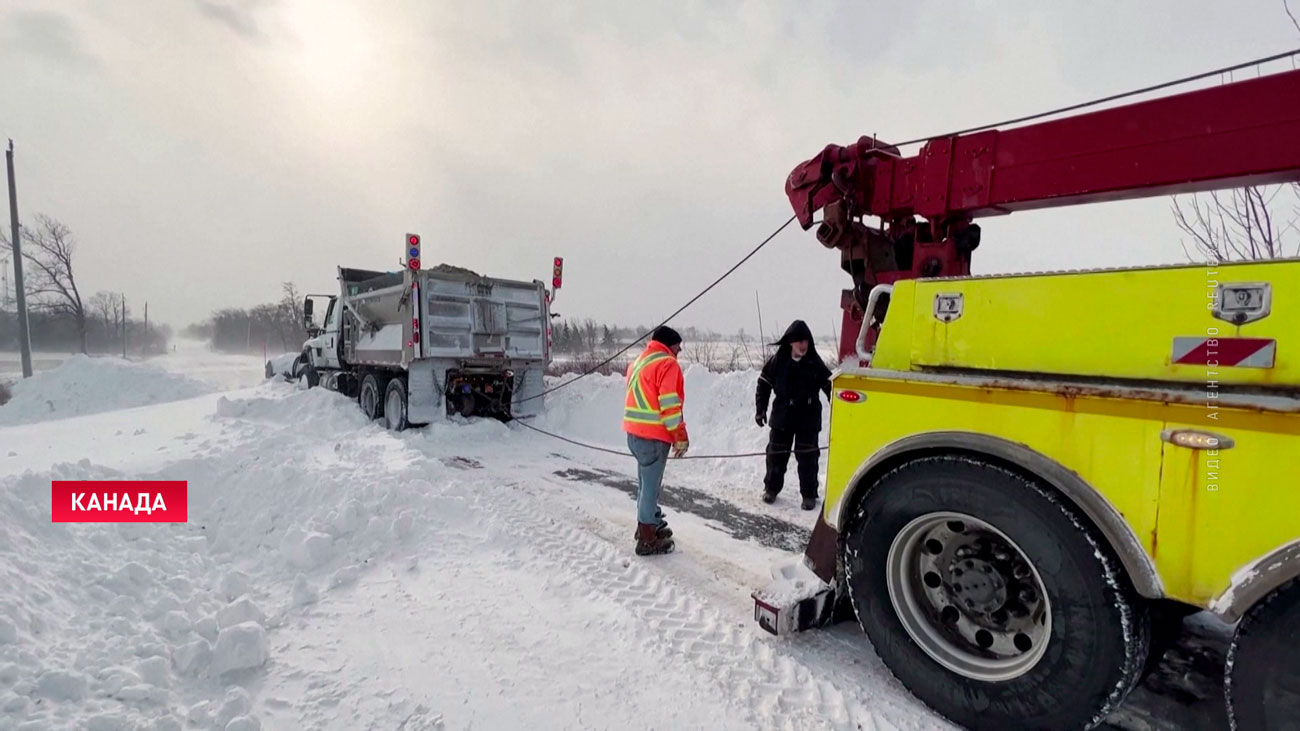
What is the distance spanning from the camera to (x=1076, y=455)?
2.04 metres

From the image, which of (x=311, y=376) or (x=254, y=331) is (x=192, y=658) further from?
(x=254, y=331)

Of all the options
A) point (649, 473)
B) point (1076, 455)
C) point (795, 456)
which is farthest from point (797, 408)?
point (1076, 455)

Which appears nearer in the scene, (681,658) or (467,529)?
(681,658)

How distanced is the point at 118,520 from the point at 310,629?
7.15ft

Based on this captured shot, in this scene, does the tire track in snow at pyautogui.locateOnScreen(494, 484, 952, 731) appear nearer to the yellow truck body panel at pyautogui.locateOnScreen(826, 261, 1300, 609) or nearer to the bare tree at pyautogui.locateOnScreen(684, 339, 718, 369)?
the yellow truck body panel at pyautogui.locateOnScreen(826, 261, 1300, 609)

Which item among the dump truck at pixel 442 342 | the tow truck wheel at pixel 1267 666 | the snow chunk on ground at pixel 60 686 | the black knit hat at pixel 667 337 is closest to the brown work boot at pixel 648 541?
the black knit hat at pixel 667 337

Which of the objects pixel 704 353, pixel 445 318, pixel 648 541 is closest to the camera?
pixel 648 541

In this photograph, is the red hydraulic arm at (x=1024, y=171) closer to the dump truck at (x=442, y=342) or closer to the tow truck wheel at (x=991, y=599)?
the tow truck wheel at (x=991, y=599)

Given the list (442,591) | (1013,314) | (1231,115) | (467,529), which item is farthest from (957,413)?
(467,529)

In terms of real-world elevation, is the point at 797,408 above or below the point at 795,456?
above

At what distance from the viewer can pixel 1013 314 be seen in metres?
2.27

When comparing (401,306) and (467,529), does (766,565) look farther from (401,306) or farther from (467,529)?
(401,306)

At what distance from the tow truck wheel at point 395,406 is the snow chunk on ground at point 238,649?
22.0ft
